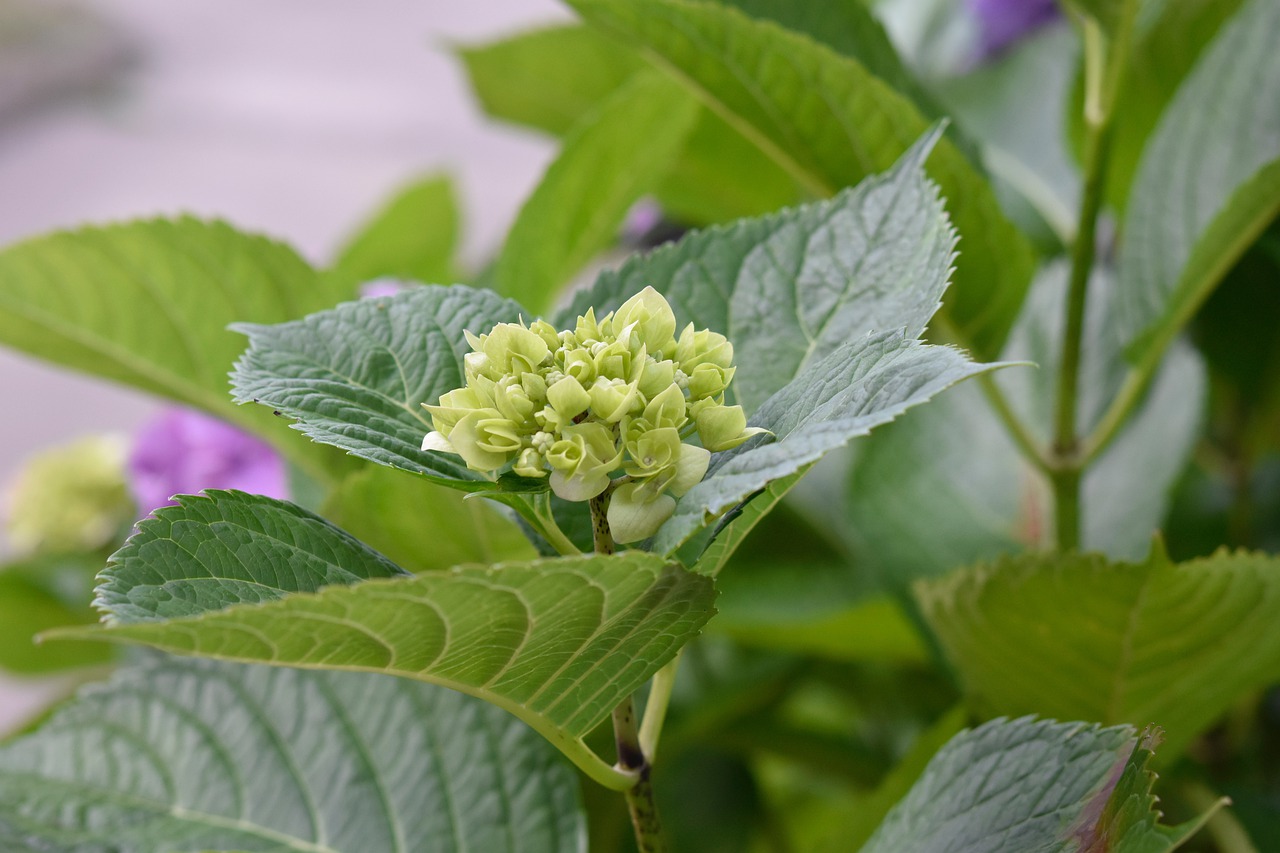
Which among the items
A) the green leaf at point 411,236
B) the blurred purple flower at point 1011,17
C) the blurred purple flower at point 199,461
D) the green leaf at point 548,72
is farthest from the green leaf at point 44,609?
the blurred purple flower at point 1011,17

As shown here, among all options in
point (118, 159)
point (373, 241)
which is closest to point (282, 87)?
point (118, 159)

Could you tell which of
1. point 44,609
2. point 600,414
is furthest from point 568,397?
point 44,609

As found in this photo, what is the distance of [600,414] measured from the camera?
0.24m

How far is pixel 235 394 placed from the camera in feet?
0.82

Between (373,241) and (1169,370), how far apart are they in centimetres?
46

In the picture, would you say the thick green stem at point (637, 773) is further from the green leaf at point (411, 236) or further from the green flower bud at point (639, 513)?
the green leaf at point (411, 236)

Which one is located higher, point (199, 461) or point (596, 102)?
point (596, 102)

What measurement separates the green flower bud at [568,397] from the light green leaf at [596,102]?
14.1 inches

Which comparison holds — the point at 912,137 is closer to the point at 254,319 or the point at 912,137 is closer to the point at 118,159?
the point at 254,319

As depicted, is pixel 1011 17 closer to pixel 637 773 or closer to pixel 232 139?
pixel 637 773

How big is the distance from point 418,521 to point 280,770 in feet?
0.30

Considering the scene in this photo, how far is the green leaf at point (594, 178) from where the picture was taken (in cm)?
48

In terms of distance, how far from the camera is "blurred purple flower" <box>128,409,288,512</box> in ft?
1.92

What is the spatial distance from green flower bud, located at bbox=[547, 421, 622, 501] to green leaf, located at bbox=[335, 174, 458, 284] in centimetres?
48
